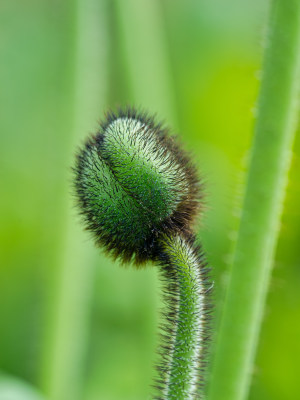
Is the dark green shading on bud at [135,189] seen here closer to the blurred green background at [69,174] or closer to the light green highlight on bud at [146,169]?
the light green highlight on bud at [146,169]

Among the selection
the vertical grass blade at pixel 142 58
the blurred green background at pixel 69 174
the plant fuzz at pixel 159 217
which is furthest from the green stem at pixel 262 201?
the vertical grass blade at pixel 142 58

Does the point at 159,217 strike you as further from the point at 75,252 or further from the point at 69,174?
the point at 69,174

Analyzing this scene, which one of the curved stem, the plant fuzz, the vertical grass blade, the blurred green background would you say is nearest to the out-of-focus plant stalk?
the blurred green background

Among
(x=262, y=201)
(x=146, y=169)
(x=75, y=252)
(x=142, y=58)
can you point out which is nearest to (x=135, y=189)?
(x=146, y=169)

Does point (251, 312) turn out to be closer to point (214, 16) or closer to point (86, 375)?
point (86, 375)

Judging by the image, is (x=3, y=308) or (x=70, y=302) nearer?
(x=70, y=302)

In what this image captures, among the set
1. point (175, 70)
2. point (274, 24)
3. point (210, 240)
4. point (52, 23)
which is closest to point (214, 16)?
point (175, 70)

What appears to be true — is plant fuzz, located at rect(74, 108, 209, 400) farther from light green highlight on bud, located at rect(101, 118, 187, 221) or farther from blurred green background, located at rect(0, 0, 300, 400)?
blurred green background, located at rect(0, 0, 300, 400)
